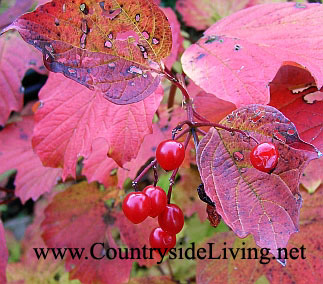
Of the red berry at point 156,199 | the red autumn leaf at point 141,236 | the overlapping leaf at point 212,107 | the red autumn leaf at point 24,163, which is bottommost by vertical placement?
the red autumn leaf at point 141,236

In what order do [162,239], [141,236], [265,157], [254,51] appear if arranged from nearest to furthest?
[265,157]
[162,239]
[254,51]
[141,236]

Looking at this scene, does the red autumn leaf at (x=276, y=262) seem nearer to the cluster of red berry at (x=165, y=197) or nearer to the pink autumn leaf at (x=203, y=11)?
the cluster of red berry at (x=165, y=197)

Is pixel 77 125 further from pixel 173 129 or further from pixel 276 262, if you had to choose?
pixel 276 262

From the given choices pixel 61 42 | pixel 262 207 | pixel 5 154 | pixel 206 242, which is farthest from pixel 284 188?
pixel 5 154

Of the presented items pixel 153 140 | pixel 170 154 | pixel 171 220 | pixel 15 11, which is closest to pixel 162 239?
pixel 171 220

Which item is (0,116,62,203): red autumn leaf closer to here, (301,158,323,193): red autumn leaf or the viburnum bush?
the viburnum bush

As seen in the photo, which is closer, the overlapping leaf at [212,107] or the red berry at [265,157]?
the red berry at [265,157]

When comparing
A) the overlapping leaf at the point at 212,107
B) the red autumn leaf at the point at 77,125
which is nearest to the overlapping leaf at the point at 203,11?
the overlapping leaf at the point at 212,107
